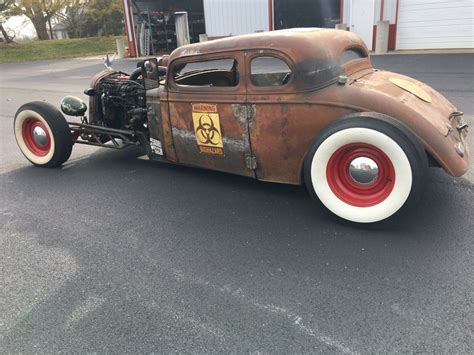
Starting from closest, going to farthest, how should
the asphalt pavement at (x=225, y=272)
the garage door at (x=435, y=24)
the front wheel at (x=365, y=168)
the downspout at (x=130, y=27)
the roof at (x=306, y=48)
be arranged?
the asphalt pavement at (x=225, y=272)
the front wheel at (x=365, y=168)
the roof at (x=306, y=48)
the garage door at (x=435, y=24)
the downspout at (x=130, y=27)

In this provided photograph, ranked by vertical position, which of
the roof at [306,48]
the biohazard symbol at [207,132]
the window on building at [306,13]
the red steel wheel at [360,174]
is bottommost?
the red steel wheel at [360,174]

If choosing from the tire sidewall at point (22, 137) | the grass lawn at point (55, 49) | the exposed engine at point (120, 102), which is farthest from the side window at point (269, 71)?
the grass lawn at point (55, 49)

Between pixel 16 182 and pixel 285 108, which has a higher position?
pixel 285 108

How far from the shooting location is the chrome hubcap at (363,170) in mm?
3211

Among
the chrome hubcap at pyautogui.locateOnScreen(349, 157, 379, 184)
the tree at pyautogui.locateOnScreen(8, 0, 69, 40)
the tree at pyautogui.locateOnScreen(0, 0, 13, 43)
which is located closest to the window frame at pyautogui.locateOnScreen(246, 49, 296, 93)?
the chrome hubcap at pyautogui.locateOnScreen(349, 157, 379, 184)

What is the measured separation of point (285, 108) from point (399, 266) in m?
1.56

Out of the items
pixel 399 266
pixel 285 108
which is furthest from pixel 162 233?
pixel 399 266

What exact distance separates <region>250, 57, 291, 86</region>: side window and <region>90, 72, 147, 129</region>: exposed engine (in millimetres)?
1497

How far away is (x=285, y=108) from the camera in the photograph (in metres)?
3.44

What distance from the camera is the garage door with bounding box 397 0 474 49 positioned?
14.2 m

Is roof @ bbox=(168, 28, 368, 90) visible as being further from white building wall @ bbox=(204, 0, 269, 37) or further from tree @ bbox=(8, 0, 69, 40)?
tree @ bbox=(8, 0, 69, 40)

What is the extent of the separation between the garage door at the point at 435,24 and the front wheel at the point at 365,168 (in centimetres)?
1409

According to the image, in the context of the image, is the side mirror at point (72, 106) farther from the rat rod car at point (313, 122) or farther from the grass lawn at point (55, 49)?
the grass lawn at point (55, 49)

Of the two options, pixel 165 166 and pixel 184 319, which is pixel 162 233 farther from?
pixel 165 166
